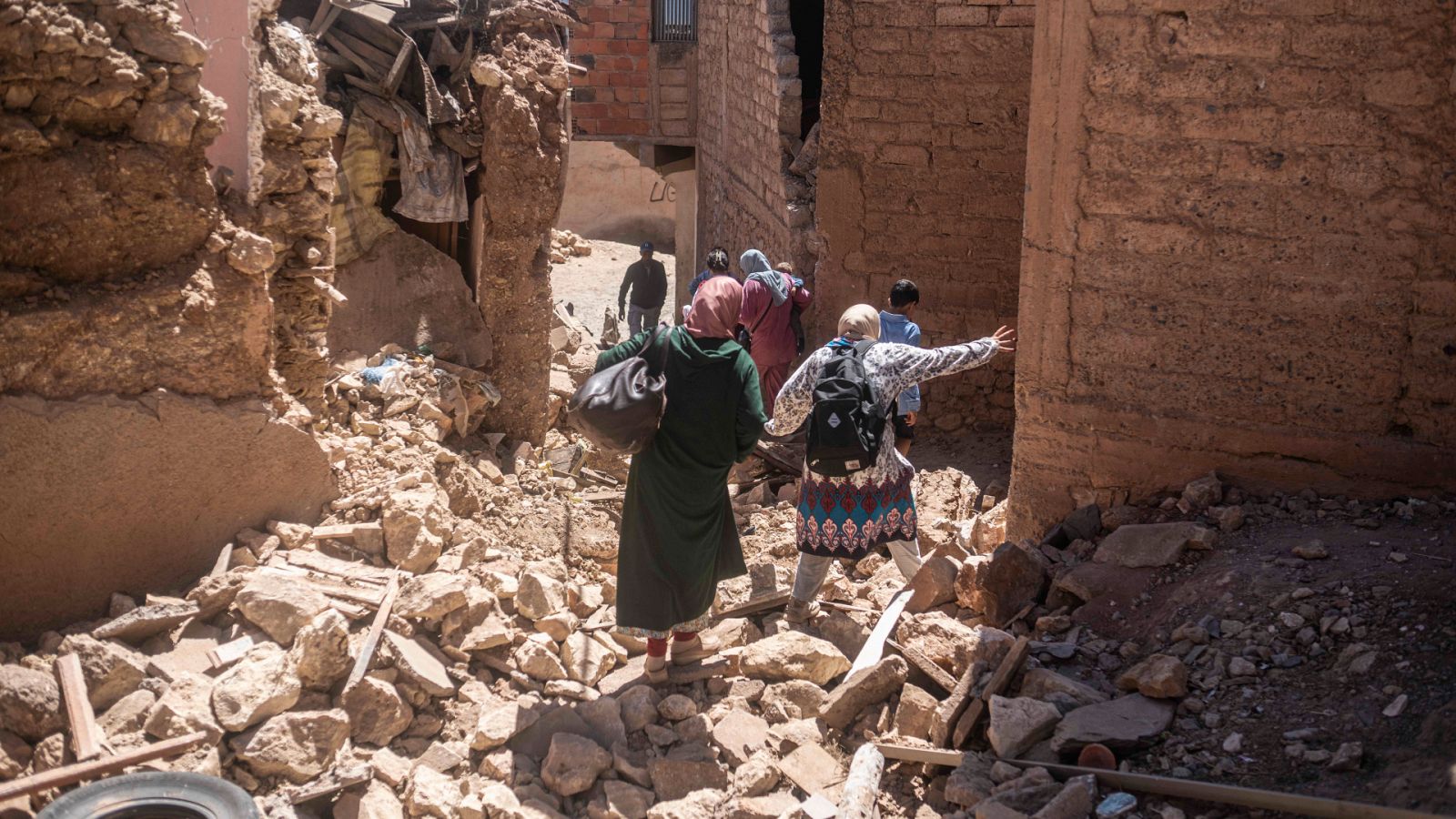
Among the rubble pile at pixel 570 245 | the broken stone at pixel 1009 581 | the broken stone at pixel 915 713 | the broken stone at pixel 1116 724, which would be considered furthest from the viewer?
the rubble pile at pixel 570 245

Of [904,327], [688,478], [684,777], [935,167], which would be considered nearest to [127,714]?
[684,777]

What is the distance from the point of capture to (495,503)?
686cm

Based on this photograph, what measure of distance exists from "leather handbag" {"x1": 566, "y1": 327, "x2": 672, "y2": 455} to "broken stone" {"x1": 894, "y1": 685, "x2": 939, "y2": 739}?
49.4 inches

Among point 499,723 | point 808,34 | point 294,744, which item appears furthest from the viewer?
point 808,34

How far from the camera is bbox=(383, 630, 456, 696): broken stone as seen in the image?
14.6ft

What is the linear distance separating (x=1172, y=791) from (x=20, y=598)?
3.84m

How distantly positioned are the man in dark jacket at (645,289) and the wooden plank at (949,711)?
346 inches

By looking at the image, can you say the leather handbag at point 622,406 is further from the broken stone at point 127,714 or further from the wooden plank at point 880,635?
the broken stone at point 127,714

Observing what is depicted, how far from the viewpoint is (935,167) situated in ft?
27.6

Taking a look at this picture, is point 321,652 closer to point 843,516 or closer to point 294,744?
point 294,744

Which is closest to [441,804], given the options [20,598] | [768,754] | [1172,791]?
[768,754]

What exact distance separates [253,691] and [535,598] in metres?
1.17

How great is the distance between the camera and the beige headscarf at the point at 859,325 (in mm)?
4977

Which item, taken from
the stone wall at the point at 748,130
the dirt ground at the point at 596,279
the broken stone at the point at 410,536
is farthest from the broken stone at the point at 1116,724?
the dirt ground at the point at 596,279
